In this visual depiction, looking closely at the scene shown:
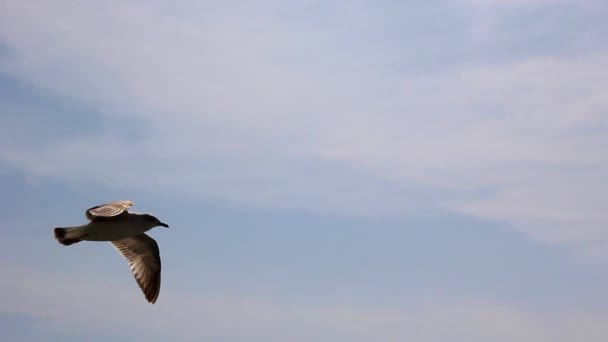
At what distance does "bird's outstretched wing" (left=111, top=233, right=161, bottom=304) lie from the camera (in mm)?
32969

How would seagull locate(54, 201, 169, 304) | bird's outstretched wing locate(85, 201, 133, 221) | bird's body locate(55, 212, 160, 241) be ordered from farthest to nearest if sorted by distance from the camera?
bird's body locate(55, 212, 160, 241)
seagull locate(54, 201, 169, 304)
bird's outstretched wing locate(85, 201, 133, 221)

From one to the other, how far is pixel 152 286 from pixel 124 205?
7.77m

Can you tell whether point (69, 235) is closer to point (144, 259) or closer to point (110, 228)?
point (110, 228)

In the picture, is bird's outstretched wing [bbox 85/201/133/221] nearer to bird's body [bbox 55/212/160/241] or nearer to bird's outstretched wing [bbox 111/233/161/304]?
bird's body [bbox 55/212/160/241]

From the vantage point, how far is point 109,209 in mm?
25328

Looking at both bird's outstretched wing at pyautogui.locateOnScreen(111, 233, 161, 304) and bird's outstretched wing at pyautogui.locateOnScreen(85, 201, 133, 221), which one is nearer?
bird's outstretched wing at pyautogui.locateOnScreen(85, 201, 133, 221)

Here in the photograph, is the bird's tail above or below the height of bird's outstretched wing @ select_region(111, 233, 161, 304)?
below

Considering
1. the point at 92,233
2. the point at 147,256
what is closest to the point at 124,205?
the point at 92,233

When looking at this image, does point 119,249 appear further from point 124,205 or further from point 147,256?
point 124,205

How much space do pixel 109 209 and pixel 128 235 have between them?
3.79 m

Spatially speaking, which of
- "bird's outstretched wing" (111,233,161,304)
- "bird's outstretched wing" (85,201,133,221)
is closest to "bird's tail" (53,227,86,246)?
"bird's outstretched wing" (85,201,133,221)

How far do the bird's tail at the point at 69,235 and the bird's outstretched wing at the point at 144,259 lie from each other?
17.9ft

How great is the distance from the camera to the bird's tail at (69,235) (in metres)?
27.3

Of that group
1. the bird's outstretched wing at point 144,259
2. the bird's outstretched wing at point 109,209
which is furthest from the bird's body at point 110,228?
the bird's outstretched wing at point 144,259
